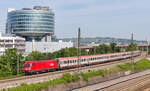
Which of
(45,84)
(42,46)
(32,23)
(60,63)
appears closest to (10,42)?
(42,46)

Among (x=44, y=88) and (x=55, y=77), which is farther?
(x=55, y=77)

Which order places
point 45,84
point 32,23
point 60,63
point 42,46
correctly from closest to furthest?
point 45,84
point 60,63
point 42,46
point 32,23

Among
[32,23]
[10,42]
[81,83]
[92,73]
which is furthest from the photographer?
[32,23]

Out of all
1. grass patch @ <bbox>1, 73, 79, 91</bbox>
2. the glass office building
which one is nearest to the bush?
grass patch @ <bbox>1, 73, 79, 91</bbox>

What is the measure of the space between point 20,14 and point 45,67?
368 feet

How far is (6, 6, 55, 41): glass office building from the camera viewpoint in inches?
5989

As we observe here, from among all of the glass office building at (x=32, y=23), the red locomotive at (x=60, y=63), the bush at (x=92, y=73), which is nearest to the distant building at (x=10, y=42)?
the glass office building at (x=32, y=23)

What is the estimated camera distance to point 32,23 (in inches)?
5994

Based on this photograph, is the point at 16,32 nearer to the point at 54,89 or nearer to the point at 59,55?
the point at 59,55

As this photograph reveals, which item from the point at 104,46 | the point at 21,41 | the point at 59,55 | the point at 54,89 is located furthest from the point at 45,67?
the point at 21,41

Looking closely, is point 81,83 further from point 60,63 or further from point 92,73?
point 60,63

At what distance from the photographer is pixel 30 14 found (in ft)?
503

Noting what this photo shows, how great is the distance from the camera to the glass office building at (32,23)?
499 feet

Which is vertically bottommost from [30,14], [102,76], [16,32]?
[102,76]
